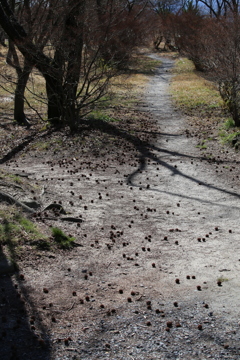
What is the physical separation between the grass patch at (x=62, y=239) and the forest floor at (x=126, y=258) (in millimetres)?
91

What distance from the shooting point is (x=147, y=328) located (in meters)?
4.23

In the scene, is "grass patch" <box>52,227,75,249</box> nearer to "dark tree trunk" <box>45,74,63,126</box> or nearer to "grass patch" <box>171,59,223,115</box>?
"dark tree trunk" <box>45,74,63,126</box>

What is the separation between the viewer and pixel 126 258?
6.20 metres

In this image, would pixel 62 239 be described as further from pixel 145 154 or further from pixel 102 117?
pixel 102 117

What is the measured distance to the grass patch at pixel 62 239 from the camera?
634cm

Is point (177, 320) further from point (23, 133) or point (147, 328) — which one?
point (23, 133)

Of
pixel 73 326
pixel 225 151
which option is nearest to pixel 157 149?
pixel 225 151

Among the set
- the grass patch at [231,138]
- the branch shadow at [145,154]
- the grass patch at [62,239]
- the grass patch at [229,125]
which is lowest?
the branch shadow at [145,154]

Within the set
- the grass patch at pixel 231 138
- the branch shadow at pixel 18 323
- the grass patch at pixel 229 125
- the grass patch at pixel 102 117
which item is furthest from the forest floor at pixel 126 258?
the grass patch at pixel 102 117

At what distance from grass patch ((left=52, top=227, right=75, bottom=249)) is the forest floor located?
0.09 meters

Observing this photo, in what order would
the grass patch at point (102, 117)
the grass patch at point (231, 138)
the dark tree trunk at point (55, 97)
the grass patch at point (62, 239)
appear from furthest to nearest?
the grass patch at point (102, 117), the dark tree trunk at point (55, 97), the grass patch at point (231, 138), the grass patch at point (62, 239)

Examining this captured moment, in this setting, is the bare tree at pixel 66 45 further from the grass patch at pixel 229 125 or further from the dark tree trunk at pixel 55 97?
the grass patch at pixel 229 125

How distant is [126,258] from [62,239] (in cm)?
101

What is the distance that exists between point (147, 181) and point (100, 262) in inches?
195
